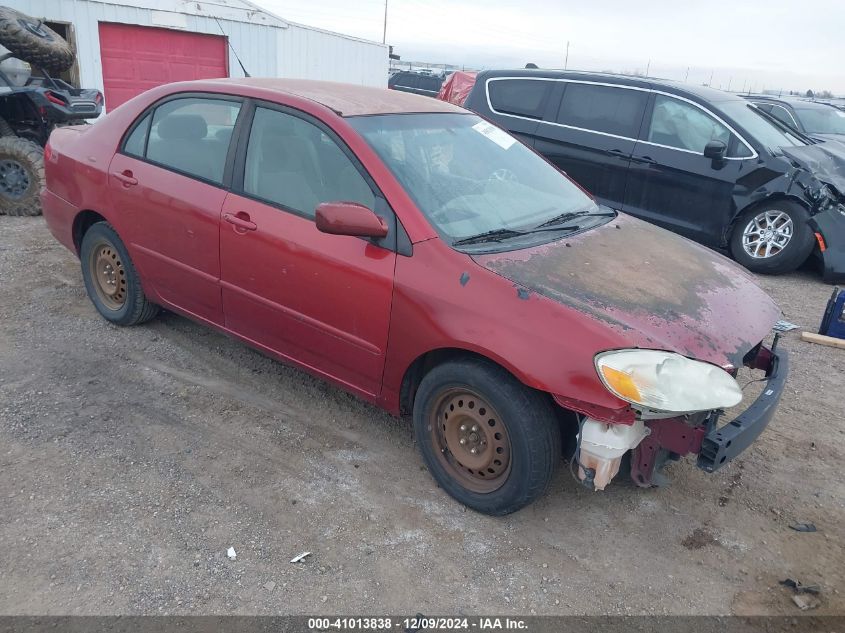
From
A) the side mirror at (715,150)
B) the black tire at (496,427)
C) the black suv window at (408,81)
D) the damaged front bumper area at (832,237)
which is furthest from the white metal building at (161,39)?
the black tire at (496,427)

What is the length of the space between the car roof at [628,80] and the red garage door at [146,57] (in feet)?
28.8

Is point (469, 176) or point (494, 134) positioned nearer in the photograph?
point (469, 176)

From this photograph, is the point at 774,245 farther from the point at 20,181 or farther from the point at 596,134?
the point at 20,181

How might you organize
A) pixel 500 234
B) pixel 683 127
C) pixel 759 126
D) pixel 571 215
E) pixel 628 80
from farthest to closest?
pixel 628 80, pixel 759 126, pixel 683 127, pixel 571 215, pixel 500 234

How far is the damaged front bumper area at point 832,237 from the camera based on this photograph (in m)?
6.55

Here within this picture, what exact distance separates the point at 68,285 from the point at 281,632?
4.06m

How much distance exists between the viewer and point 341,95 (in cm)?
361

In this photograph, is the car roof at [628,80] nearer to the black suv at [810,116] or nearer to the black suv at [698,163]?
the black suv at [698,163]

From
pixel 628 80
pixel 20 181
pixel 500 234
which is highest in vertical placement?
pixel 628 80

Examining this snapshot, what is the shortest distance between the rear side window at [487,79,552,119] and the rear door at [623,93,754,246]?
1246mm

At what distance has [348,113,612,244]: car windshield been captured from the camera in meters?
3.12

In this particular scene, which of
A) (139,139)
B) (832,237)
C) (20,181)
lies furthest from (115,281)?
(832,237)

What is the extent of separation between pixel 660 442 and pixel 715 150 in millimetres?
4835

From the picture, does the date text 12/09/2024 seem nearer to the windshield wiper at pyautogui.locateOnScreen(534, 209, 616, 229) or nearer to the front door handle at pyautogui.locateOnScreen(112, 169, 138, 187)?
the windshield wiper at pyautogui.locateOnScreen(534, 209, 616, 229)
